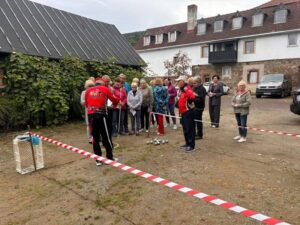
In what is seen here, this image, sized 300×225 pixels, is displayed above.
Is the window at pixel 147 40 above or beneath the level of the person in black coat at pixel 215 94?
above

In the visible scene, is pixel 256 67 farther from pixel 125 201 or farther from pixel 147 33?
pixel 125 201

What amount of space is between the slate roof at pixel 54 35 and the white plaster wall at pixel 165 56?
18.6m

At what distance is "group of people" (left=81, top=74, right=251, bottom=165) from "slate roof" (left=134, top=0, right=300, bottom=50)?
2461cm

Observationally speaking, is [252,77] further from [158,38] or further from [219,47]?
[158,38]

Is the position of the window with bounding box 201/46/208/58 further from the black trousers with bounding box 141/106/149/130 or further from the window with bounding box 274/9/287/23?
the black trousers with bounding box 141/106/149/130

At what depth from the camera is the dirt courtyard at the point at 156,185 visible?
3.73 meters

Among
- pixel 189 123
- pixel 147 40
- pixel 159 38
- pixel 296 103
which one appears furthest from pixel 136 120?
pixel 147 40

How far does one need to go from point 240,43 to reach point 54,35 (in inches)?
961

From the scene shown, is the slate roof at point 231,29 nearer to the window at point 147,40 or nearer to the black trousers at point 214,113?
the window at point 147,40

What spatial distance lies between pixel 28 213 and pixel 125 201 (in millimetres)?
1368

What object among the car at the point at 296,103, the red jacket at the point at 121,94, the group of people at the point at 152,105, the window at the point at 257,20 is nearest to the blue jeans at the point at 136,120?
the group of people at the point at 152,105

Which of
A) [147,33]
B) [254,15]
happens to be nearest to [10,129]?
[254,15]

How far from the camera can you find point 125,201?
416cm

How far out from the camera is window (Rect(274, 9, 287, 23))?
97.3ft
